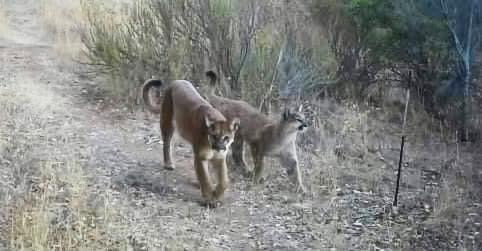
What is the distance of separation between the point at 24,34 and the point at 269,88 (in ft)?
17.2

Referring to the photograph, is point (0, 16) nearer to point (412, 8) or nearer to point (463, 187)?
point (412, 8)

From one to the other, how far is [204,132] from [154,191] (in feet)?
2.58

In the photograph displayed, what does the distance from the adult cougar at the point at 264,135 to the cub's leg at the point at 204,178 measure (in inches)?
31.5

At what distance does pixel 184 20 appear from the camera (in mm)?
9969

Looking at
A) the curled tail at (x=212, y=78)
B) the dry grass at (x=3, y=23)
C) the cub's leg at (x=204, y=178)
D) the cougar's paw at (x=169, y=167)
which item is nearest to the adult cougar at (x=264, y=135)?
the curled tail at (x=212, y=78)

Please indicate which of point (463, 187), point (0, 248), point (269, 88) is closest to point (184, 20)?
point (269, 88)

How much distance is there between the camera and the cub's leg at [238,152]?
763cm

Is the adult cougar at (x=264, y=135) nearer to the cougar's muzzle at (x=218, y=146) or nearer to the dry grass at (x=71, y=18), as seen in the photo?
the cougar's muzzle at (x=218, y=146)

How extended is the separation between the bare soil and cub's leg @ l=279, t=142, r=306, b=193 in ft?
0.44

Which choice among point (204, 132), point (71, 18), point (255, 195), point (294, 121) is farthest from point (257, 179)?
point (71, 18)

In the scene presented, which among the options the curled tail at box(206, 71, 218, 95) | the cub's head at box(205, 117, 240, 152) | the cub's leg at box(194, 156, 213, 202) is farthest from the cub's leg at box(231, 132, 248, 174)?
the cub's head at box(205, 117, 240, 152)

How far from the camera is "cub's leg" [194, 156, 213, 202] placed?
668 centimetres

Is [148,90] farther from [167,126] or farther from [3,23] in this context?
[3,23]

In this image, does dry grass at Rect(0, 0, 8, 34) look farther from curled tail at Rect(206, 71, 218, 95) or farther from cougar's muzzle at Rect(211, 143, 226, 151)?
cougar's muzzle at Rect(211, 143, 226, 151)
